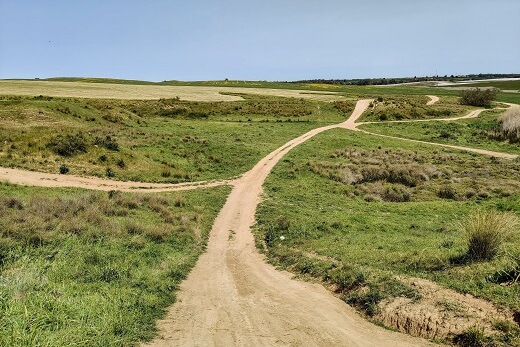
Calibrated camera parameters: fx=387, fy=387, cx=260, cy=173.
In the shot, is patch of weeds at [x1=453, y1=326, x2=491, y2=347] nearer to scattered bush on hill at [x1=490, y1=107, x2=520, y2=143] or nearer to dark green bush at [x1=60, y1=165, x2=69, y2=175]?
dark green bush at [x1=60, y1=165, x2=69, y2=175]

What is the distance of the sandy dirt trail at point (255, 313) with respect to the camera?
28.3 feet

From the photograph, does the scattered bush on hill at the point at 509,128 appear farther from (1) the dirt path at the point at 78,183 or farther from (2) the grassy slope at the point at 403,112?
(1) the dirt path at the point at 78,183

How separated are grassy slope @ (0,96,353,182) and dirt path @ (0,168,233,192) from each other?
3.91ft

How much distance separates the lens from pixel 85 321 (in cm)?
841

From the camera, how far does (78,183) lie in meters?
25.9

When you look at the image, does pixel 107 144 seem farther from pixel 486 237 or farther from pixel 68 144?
pixel 486 237

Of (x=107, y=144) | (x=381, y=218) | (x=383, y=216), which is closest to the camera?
(x=381, y=218)

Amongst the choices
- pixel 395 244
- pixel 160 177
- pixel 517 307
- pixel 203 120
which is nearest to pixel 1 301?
pixel 517 307

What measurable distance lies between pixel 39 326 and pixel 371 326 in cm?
729

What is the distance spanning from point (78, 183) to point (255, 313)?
2018cm

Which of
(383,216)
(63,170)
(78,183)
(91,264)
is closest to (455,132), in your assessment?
(383,216)

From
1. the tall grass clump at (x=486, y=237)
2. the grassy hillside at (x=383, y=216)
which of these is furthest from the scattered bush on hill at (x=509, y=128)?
the tall grass clump at (x=486, y=237)

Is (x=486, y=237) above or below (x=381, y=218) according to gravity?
above

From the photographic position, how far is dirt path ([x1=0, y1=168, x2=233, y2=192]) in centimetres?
2470
